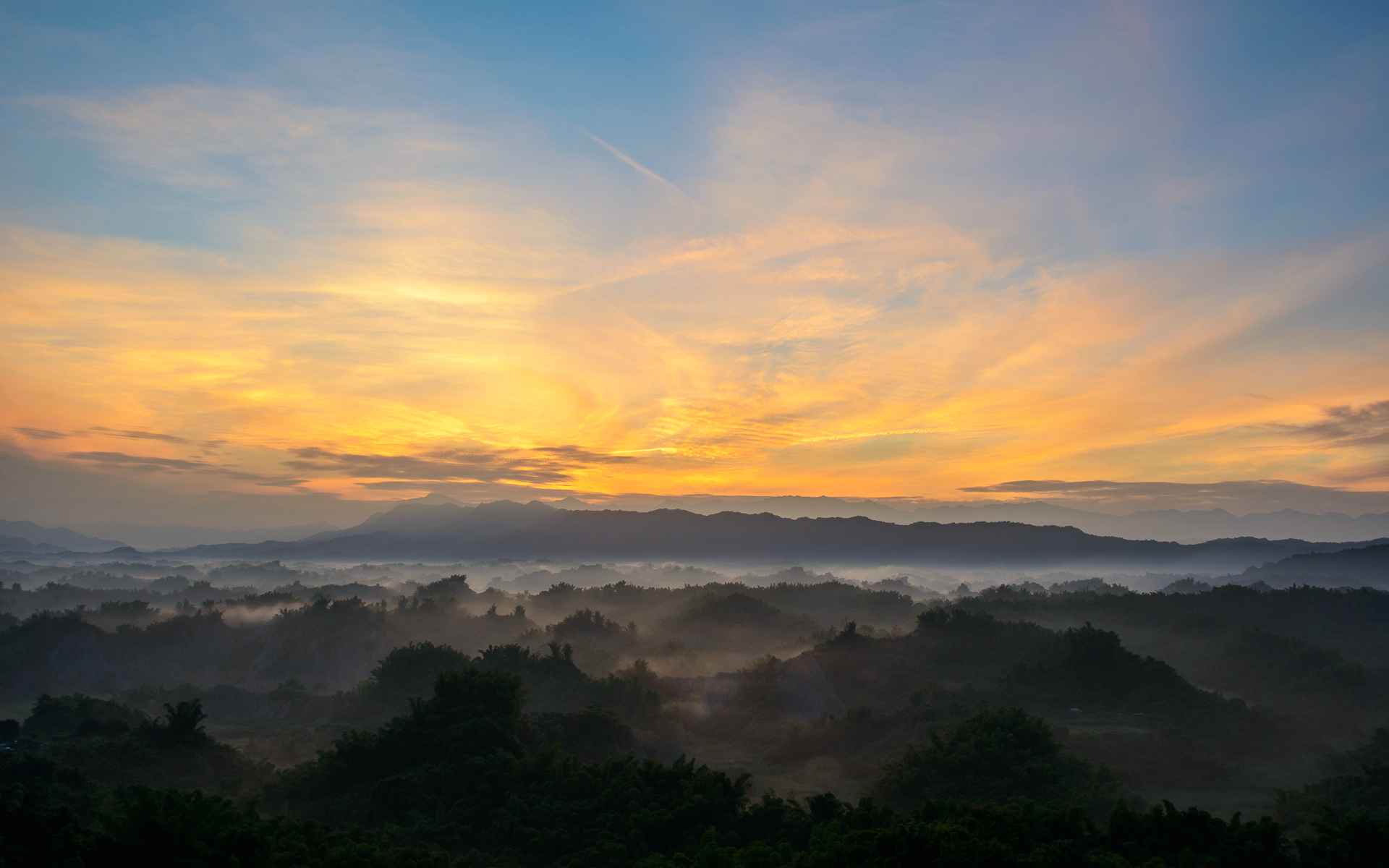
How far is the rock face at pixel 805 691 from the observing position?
31.5 metres

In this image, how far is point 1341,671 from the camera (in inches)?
1277

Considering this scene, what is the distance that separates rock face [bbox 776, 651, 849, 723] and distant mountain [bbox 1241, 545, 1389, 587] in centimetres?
9070

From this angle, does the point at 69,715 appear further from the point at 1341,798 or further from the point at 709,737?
the point at 1341,798

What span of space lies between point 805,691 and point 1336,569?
4271 inches

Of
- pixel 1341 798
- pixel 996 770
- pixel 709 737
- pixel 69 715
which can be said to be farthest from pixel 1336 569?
pixel 69 715

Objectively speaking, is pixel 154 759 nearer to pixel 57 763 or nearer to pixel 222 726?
pixel 57 763

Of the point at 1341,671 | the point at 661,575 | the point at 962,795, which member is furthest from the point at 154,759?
the point at 661,575

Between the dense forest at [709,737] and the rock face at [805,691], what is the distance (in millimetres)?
160

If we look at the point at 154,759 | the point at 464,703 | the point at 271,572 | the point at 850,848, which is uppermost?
the point at 850,848

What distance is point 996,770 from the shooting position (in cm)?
1838

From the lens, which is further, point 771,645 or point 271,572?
point 271,572

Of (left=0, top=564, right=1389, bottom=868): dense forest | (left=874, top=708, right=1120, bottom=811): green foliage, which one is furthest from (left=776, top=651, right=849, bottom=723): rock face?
(left=874, top=708, right=1120, bottom=811): green foliage

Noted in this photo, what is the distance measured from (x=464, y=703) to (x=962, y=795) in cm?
1373

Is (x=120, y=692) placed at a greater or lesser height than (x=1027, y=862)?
lesser
